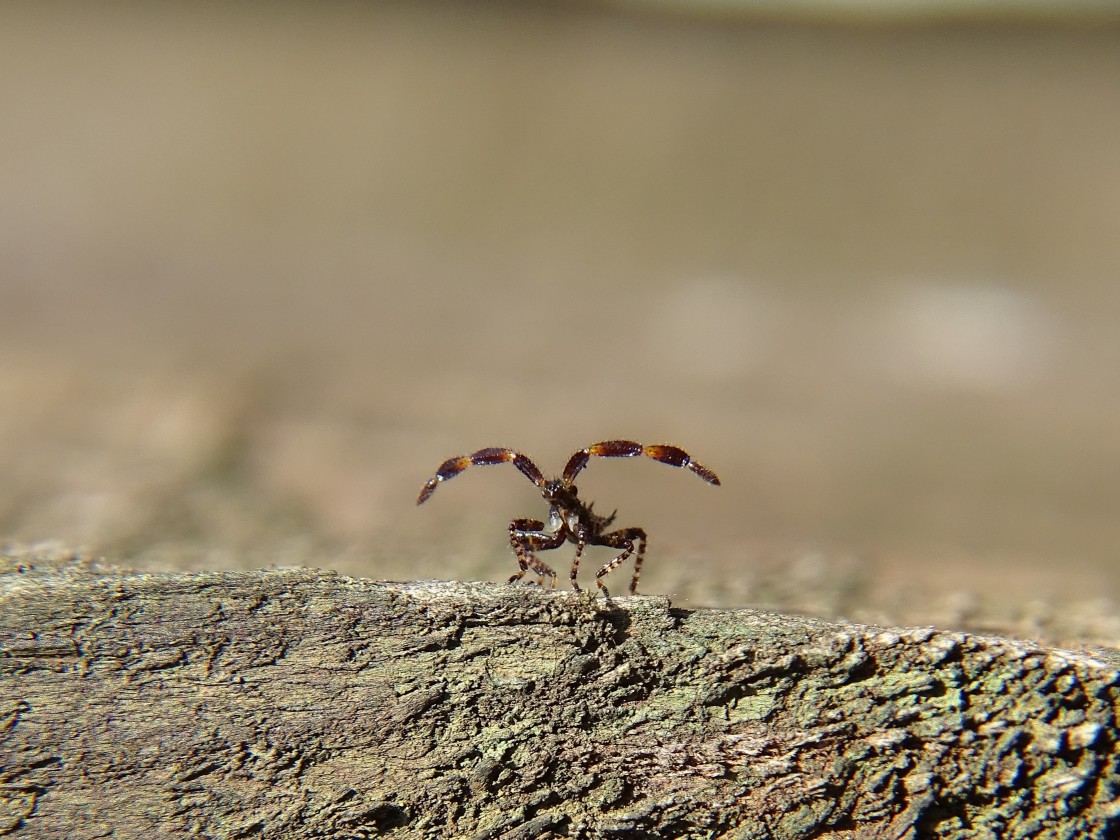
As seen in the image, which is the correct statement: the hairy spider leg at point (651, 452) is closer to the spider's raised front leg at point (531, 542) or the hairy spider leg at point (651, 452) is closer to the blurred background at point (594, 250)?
the spider's raised front leg at point (531, 542)

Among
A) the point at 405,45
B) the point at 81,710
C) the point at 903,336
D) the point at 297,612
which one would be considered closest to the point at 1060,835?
the point at 297,612

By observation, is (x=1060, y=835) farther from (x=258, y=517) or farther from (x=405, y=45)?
(x=405, y=45)

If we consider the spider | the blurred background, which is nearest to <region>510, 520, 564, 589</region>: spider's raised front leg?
the spider

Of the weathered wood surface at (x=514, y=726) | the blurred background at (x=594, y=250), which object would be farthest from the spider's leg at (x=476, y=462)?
the blurred background at (x=594, y=250)

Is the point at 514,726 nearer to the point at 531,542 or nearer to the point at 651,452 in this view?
the point at 531,542

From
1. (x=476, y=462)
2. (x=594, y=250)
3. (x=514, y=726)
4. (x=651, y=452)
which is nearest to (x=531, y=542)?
(x=476, y=462)

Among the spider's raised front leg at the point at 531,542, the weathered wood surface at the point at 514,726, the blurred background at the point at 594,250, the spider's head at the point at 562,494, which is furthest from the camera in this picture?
the blurred background at the point at 594,250
